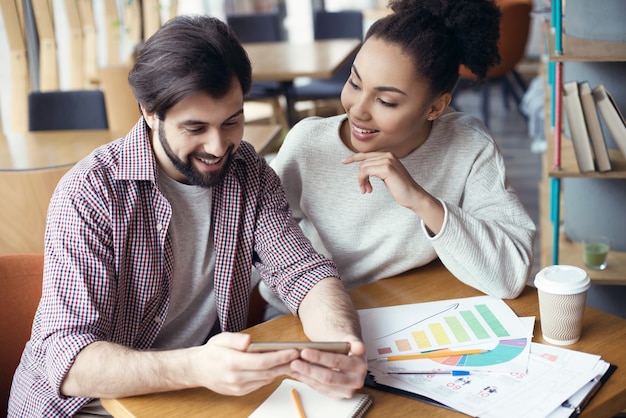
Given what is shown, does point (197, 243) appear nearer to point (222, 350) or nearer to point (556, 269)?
point (222, 350)

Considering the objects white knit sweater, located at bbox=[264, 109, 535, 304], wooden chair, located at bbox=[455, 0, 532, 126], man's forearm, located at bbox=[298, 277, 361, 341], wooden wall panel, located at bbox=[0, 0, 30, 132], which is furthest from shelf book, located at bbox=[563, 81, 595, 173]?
wooden wall panel, located at bbox=[0, 0, 30, 132]

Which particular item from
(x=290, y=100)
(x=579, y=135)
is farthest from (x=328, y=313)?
(x=290, y=100)

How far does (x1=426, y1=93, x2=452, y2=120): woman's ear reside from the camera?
181 cm

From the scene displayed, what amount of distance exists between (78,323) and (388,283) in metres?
0.68

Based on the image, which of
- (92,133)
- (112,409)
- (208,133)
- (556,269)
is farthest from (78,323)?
(92,133)

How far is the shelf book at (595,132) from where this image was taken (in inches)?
94.9

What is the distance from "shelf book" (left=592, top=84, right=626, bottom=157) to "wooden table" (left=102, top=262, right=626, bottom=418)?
3.14 ft

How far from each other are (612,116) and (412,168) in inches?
35.9

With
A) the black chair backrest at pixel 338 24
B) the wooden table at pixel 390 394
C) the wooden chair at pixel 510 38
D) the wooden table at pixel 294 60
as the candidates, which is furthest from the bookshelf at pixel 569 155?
the black chair backrest at pixel 338 24

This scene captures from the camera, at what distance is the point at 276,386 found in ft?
4.37

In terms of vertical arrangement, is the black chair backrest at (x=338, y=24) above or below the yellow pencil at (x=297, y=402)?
above

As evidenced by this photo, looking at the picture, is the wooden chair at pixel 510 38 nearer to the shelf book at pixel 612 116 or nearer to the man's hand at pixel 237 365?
the shelf book at pixel 612 116

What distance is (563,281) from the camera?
4.58 feet

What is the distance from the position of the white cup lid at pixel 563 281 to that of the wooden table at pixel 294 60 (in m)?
2.83
